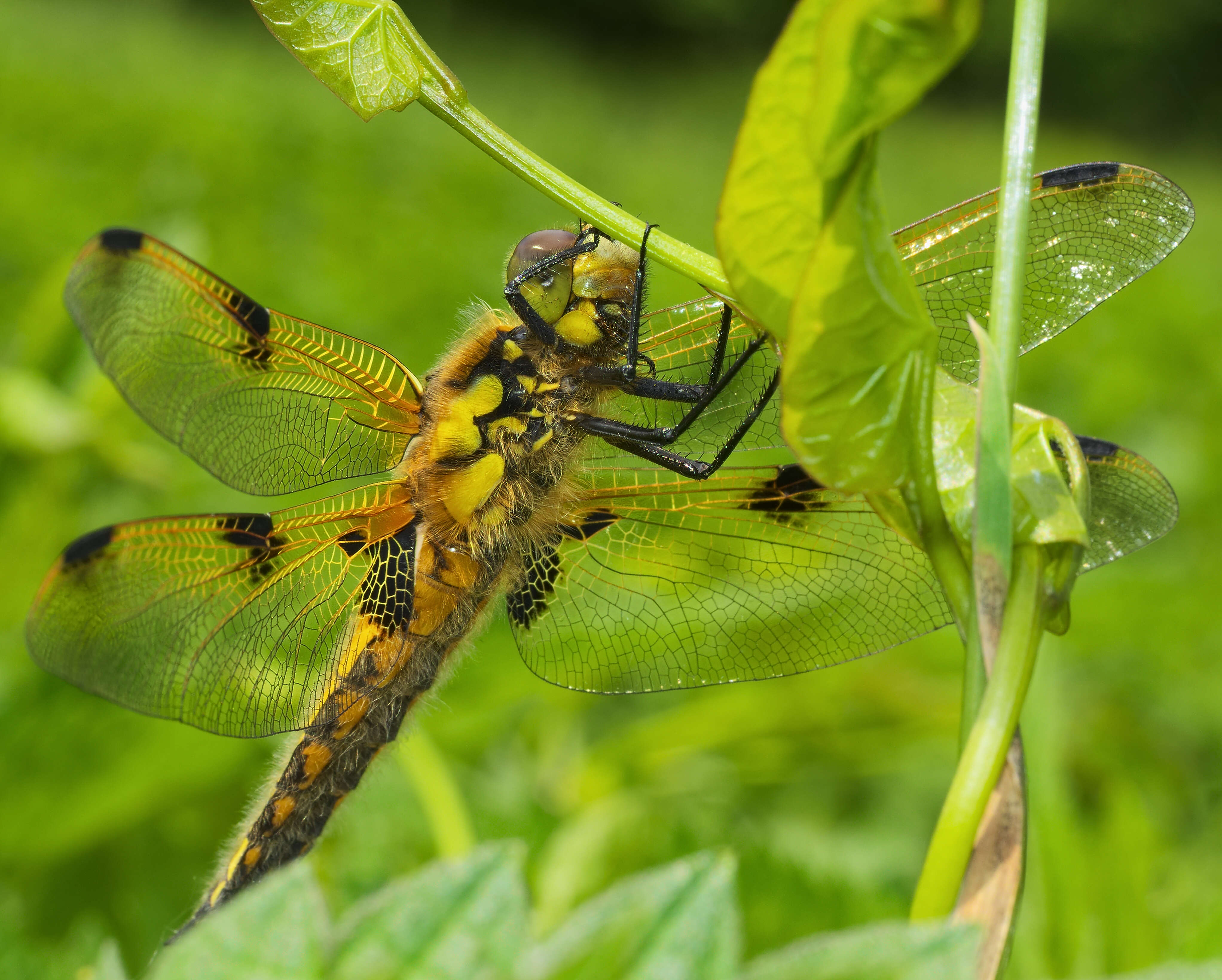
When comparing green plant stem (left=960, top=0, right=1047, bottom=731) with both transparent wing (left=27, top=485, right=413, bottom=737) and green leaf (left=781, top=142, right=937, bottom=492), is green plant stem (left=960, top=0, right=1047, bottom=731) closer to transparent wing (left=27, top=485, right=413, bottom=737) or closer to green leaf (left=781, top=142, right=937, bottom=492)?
green leaf (left=781, top=142, right=937, bottom=492)

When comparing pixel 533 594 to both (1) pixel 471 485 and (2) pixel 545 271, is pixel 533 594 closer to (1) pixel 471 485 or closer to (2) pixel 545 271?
(1) pixel 471 485

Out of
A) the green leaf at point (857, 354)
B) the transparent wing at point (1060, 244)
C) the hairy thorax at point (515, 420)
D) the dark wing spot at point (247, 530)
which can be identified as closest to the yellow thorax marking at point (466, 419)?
the hairy thorax at point (515, 420)

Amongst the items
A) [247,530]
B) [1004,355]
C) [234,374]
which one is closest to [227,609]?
[247,530]

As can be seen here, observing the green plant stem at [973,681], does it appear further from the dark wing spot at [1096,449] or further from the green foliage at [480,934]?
the dark wing spot at [1096,449]

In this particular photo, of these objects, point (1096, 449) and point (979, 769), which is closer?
point (979, 769)

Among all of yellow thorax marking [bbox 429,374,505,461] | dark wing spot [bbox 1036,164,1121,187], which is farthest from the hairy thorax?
dark wing spot [bbox 1036,164,1121,187]

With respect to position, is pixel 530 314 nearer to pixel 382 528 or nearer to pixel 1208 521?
pixel 382 528
